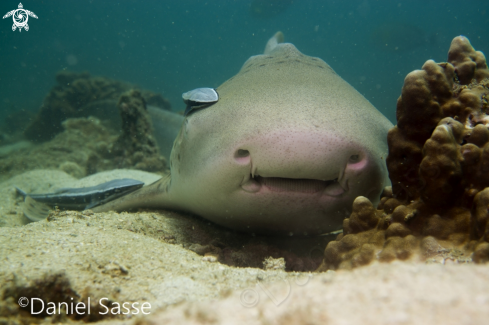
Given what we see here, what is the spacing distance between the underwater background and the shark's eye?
47443 millimetres

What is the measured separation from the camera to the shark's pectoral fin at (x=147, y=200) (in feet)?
8.48

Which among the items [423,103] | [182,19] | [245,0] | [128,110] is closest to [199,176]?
[423,103]

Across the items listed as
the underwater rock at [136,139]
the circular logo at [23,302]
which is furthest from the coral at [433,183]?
the underwater rock at [136,139]

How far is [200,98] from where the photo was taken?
214cm

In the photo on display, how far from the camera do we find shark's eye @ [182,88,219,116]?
2.13 m

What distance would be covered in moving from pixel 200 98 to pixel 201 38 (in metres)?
128

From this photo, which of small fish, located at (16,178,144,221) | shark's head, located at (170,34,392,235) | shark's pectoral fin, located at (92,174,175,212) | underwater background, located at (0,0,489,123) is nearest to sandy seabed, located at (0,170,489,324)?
shark's pectoral fin, located at (92,174,175,212)

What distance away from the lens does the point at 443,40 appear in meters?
53.8

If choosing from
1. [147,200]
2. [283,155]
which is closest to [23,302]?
[283,155]

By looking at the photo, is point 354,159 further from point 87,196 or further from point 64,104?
point 64,104

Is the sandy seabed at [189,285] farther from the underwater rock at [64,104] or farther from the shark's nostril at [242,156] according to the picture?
the underwater rock at [64,104]

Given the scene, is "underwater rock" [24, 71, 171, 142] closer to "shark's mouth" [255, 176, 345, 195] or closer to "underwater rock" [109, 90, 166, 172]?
"underwater rock" [109, 90, 166, 172]

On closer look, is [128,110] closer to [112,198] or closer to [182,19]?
[112,198]

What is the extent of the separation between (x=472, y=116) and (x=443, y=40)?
230 feet
